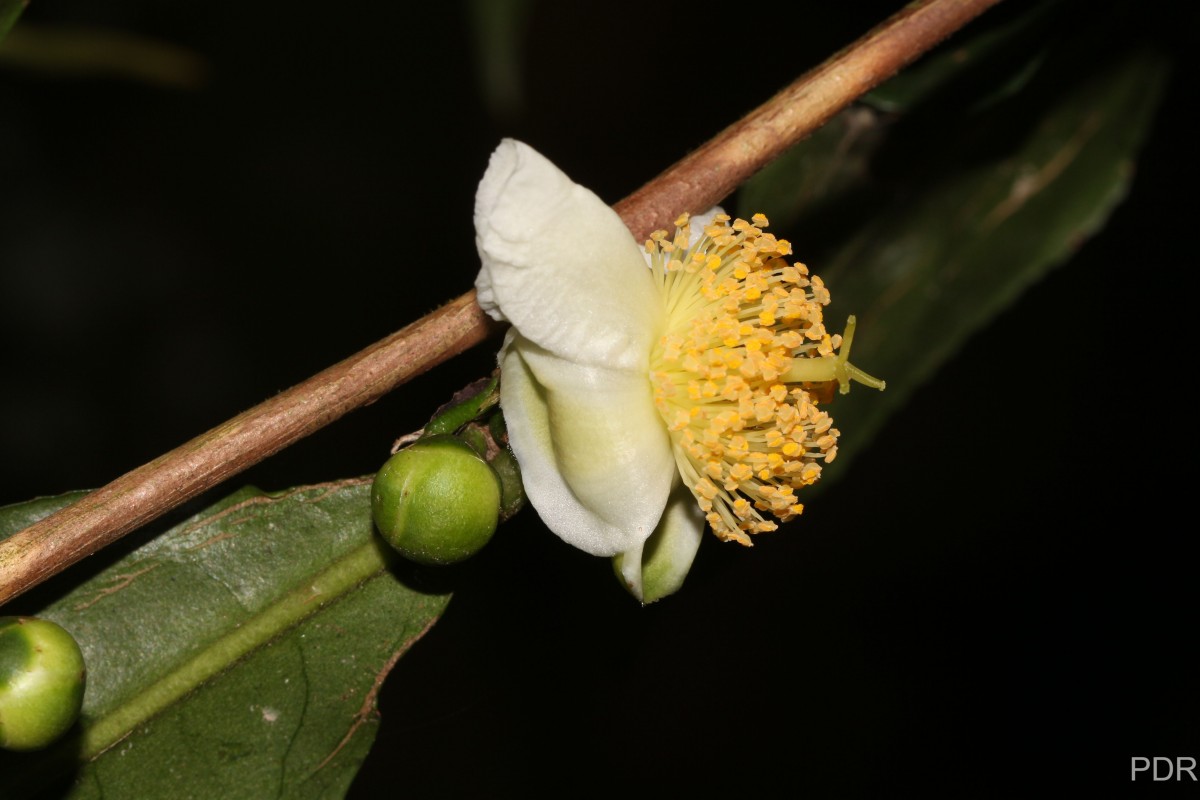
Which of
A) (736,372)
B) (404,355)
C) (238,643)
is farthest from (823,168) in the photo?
(238,643)

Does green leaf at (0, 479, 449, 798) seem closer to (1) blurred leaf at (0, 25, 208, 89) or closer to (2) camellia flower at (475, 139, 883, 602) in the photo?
(2) camellia flower at (475, 139, 883, 602)

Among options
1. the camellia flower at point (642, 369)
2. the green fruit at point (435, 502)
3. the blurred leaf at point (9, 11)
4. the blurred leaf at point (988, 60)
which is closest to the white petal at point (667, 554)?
the camellia flower at point (642, 369)

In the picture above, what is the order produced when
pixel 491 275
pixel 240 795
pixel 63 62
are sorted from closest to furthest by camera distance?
pixel 491 275 → pixel 240 795 → pixel 63 62

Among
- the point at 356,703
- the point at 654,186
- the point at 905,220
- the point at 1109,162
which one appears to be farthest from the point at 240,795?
the point at 1109,162

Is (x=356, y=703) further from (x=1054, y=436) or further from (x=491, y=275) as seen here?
(x=1054, y=436)

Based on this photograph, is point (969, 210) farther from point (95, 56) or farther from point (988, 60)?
point (95, 56)

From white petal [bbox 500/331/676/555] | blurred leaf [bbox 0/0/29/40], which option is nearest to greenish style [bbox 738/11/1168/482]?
white petal [bbox 500/331/676/555]
